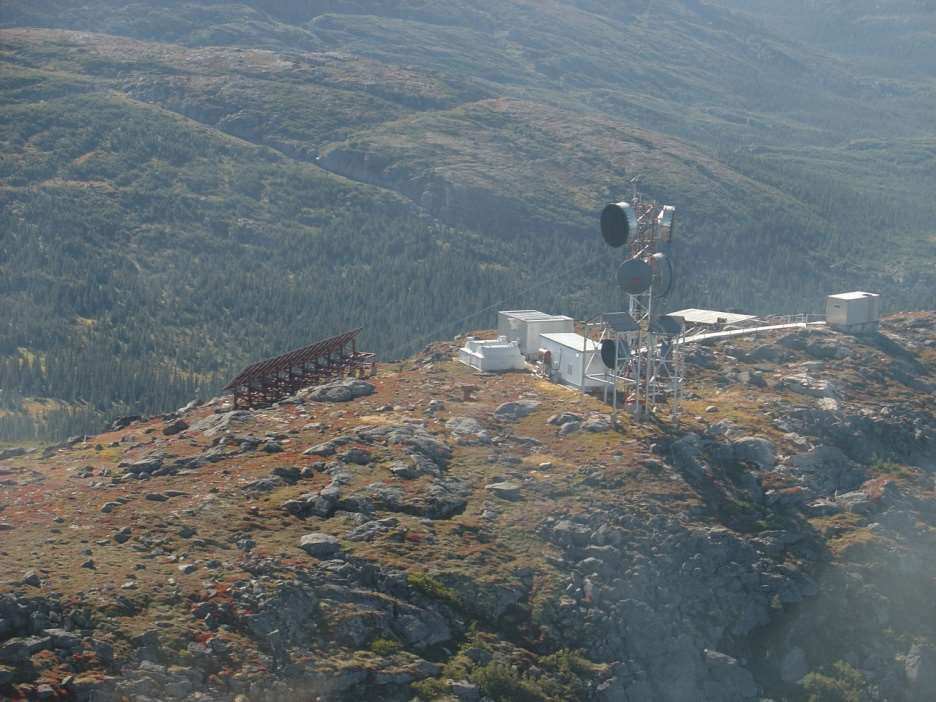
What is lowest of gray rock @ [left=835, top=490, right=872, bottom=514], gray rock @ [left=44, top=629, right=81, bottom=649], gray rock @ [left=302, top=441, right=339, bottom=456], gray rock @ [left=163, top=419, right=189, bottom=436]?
gray rock @ [left=835, top=490, right=872, bottom=514]

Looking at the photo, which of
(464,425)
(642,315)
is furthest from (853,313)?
(464,425)

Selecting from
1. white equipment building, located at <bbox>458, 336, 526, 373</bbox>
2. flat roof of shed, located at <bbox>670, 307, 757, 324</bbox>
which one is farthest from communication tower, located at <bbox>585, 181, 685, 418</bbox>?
flat roof of shed, located at <bbox>670, 307, 757, 324</bbox>

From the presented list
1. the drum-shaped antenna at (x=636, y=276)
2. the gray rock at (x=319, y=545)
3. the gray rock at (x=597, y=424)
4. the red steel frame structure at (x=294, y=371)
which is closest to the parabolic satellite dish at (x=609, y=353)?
the gray rock at (x=597, y=424)

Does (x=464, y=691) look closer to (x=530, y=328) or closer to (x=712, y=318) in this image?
(x=530, y=328)

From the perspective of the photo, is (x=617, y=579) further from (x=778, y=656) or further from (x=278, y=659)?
(x=278, y=659)

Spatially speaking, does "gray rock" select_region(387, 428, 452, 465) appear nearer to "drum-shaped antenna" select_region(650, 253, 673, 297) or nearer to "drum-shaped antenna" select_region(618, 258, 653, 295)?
"drum-shaped antenna" select_region(618, 258, 653, 295)

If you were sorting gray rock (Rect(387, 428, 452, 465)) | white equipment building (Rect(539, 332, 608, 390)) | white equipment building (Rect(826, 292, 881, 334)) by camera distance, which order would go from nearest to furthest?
gray rock (Rect(387, 428, 452, 465)) → white equipment building (Rect(539, 332, 608, 390)) → white equipment building (Rect(826, 292, 881, 334))
